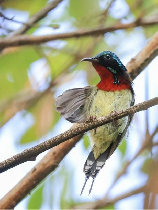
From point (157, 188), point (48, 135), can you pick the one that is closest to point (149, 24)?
point (48, 135)

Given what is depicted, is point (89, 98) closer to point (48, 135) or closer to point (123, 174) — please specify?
point (123, 174)

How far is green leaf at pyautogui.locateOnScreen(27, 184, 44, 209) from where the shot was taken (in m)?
4.39

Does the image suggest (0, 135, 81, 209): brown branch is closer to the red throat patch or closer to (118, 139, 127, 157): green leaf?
the red throat patch

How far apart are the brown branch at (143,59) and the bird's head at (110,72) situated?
3.3 inches

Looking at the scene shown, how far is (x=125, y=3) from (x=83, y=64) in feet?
4.65

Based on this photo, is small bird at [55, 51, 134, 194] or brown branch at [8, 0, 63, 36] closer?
small bird at [55, 51, 134, 194]

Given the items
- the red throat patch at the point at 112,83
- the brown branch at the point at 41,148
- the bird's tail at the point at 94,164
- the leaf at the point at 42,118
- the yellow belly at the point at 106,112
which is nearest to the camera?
the brown branch at the point at 41,148

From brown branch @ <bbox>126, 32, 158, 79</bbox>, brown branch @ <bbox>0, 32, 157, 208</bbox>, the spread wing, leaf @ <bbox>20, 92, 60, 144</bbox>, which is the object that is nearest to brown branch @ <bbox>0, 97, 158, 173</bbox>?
the spread wing

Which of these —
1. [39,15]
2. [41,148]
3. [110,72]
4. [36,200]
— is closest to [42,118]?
[36,200]

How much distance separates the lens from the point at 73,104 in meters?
Result: 3.60

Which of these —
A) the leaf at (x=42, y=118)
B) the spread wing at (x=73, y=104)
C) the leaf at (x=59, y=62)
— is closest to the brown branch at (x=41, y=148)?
the spread wing at (x=73, y=104)

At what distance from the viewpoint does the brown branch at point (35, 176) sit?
342 cm

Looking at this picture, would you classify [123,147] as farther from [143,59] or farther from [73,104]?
[73,104]

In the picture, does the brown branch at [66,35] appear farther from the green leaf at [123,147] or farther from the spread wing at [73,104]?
the green leaf at [123,147]
